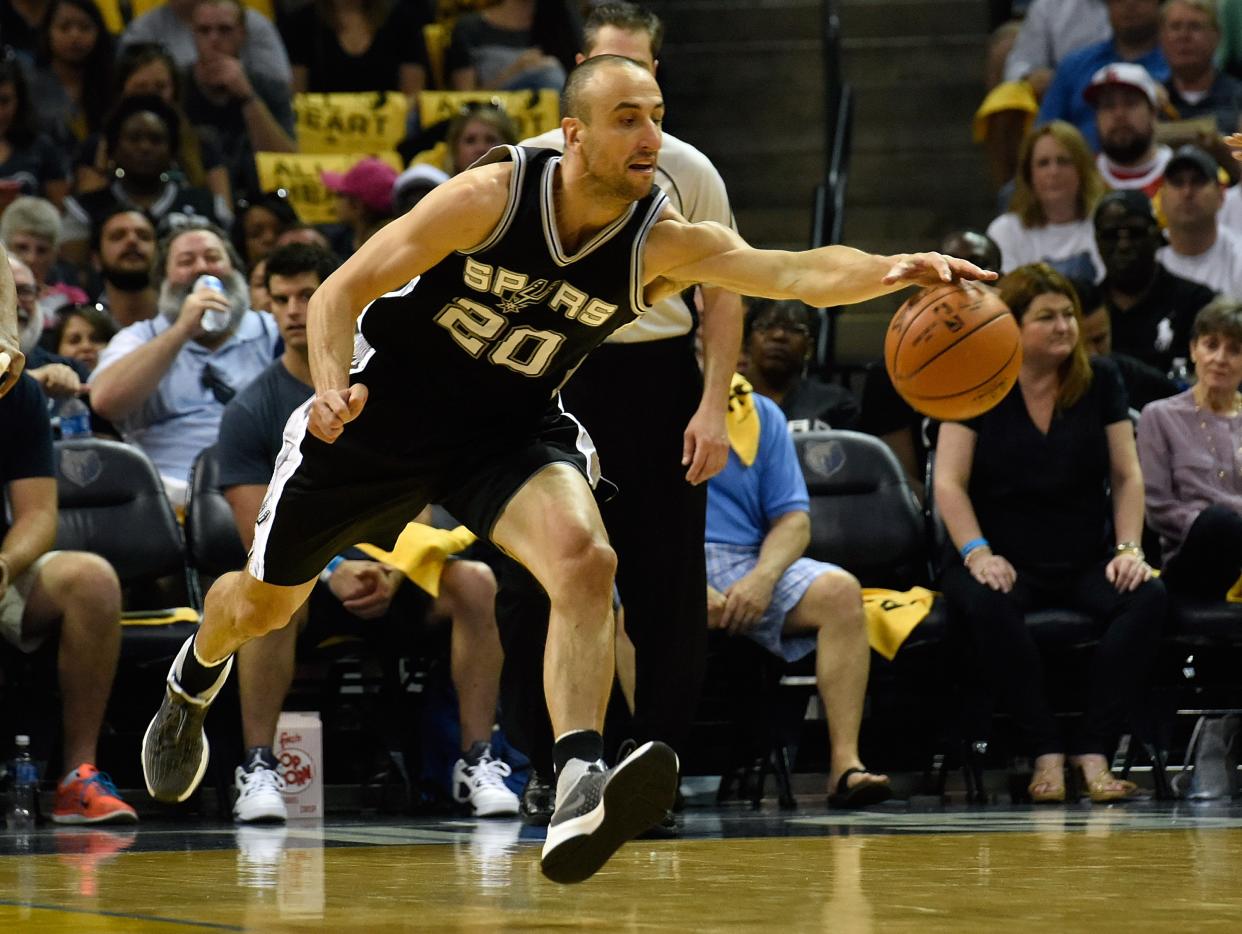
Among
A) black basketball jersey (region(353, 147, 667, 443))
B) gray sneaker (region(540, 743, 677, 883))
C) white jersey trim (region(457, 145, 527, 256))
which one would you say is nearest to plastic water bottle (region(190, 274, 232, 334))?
black basketball jersey (region(353, 147, 667, 443))

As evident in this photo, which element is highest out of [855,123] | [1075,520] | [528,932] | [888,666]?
[855,123]

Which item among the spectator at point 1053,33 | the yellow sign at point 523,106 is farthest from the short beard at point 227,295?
the spectator at point 1053,33

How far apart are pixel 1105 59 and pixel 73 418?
5.77m

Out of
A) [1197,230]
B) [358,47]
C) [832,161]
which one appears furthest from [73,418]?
[358,47]

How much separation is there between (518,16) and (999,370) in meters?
7.37

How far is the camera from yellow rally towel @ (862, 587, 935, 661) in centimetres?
674

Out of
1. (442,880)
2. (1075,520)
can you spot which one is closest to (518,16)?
(1075,520)

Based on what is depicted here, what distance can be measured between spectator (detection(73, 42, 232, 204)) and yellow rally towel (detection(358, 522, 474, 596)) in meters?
3.49

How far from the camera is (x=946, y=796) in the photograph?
6.91 metres

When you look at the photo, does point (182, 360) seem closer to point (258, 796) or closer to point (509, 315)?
point (258, 796)

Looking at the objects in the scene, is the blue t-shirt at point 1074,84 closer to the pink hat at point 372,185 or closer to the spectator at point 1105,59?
the spectator at point 1105,59

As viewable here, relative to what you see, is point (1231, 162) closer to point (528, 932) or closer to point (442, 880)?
point (442, 880)

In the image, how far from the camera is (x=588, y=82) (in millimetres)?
4141

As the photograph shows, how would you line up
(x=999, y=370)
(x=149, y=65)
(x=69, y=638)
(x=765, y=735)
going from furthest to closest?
(x=149, y=65), (x=765, y=735), (x=69, y=638), (x=999, y=370)
